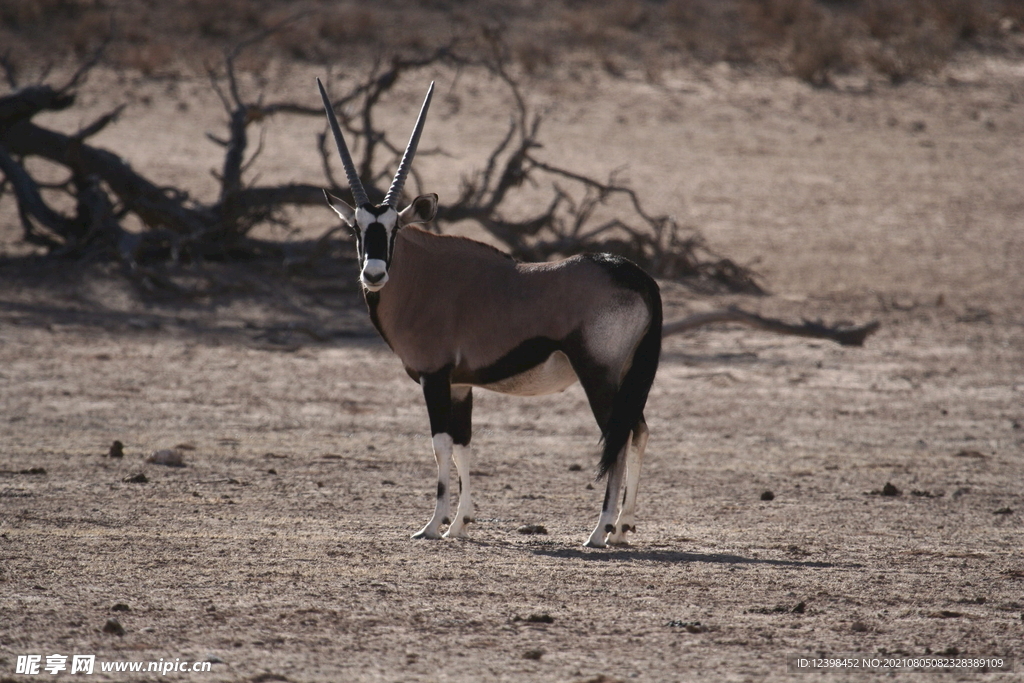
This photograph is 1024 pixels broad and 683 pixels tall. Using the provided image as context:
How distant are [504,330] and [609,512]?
1.03m

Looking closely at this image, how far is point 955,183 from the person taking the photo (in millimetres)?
19062

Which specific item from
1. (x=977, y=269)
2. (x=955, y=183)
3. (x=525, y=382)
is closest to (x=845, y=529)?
(x=525, y=382)

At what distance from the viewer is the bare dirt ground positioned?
16.3ft

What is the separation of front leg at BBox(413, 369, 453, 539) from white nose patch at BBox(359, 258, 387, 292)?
638 mm

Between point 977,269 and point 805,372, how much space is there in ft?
17.3

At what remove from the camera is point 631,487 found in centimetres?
648

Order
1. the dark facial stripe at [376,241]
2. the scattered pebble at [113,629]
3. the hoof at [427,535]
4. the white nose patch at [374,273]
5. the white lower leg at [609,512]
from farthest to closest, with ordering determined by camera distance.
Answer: the hoof at [427,535] → the white lower leg at [609,512] → the dark facial stripe at [376,241] → the white nose patch at [374,273] → the scattered pebble at [113,629]

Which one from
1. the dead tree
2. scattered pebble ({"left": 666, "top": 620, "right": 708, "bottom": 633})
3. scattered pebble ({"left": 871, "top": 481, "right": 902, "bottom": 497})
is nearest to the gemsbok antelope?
scattered pebble ({"left": 666, "top": 620, "right": 708, "bottom": 633})

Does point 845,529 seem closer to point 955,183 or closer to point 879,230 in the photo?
point 879,230

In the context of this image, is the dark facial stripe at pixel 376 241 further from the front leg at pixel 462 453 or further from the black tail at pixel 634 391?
the black tail at pixel 634 391

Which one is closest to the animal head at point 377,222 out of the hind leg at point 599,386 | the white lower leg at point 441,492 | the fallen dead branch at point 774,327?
the white lower leg at point 441,492

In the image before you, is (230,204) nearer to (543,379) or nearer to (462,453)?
(462,453)

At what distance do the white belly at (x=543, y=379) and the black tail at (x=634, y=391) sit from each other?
1.08 ft

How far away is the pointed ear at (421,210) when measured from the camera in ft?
22.0
